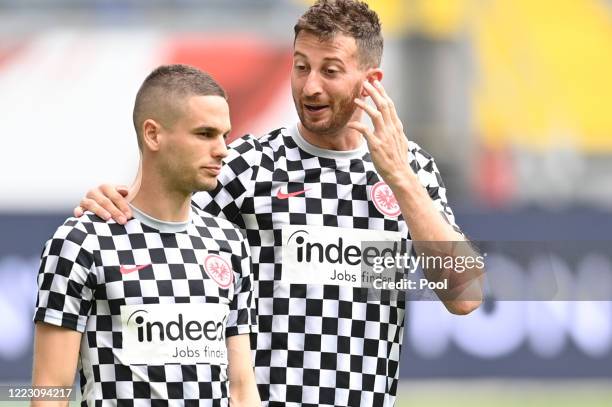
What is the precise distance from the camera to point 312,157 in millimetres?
4695

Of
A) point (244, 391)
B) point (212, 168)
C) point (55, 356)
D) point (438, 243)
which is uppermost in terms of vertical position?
point (212, 168)

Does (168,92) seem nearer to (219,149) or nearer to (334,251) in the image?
(219,149)

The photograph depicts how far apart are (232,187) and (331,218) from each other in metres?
0.36

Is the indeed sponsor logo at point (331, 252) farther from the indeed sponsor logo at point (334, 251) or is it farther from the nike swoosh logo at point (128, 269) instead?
the nike swoosh logo at point (128, 269)

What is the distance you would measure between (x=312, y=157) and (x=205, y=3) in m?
12.6

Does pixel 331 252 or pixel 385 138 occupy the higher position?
pixel 385 138

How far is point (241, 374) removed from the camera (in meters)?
4.14

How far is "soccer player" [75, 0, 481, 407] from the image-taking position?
176 inches

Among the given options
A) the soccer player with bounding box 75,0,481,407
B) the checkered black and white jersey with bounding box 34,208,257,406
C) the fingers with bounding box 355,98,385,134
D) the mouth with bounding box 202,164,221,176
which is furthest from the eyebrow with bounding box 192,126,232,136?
the fingers with bounding box 355,98,385,134

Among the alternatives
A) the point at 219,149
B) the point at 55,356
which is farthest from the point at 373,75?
the point at 55,356

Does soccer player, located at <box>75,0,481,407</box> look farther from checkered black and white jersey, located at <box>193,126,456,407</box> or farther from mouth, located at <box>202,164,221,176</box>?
mouth, located at <box>202,164,221,176</box>

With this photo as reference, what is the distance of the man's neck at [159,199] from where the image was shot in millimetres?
4055

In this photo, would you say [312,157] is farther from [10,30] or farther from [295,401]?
[10,30]

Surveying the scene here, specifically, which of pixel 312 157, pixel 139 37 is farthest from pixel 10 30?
pixel 312 157
